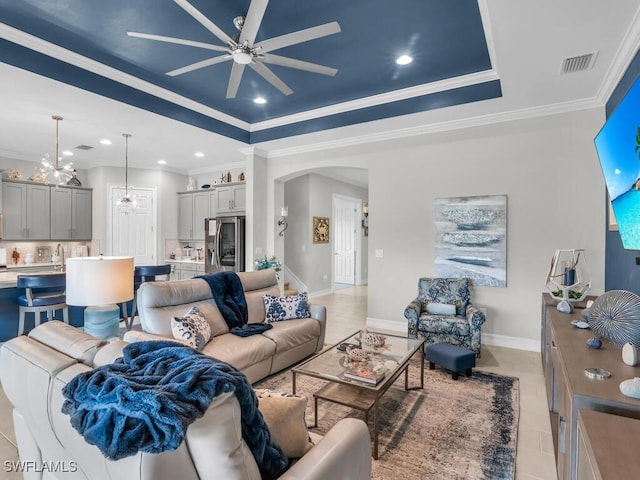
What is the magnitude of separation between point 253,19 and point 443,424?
10.1 feet

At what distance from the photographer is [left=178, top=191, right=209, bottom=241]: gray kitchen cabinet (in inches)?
279

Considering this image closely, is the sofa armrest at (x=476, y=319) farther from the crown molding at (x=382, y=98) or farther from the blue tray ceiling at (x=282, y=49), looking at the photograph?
A: the crown molding at (x=382, y=98)

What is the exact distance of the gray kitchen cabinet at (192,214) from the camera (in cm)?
707

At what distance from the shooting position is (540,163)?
Result: 4.01 meters

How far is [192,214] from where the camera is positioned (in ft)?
23.8

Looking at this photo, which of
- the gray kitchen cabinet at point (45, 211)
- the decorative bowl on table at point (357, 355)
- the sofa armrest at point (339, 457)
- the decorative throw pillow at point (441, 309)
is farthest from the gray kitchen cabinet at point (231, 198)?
the sofa armrest at point (339, 457)

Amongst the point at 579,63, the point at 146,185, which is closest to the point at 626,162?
the point at 579,63

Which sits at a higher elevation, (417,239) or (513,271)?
(417,239)

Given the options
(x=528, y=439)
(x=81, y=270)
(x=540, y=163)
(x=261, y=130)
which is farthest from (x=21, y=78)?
(x=540, y=163)

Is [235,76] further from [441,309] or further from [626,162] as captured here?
[441,309]

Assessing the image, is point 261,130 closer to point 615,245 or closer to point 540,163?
point 540,163

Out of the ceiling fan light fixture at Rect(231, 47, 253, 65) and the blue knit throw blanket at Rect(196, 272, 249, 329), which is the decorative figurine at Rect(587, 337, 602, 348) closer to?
the blue knit throw blanket at Rect(196, 272, 249, 329)

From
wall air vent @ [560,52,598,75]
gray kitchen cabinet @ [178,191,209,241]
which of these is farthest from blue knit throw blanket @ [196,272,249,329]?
gray kitchen cabinet @ [178,191,209,241]

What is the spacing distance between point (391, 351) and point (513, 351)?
82.8 inches
